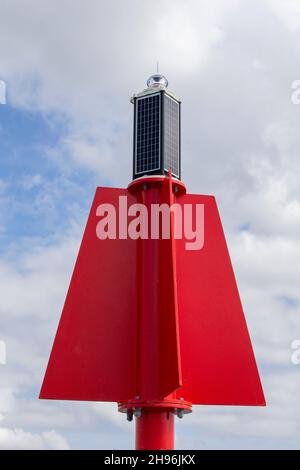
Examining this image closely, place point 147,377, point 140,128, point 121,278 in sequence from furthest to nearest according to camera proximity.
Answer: point 140,128 → point 121,278 → point 147,377

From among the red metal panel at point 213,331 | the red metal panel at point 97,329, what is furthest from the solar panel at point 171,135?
the red metal panel at point 97,329

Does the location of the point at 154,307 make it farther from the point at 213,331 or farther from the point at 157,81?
the point at 157,81

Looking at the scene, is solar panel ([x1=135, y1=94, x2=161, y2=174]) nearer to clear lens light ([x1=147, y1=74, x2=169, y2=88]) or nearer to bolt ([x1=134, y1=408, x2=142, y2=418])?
clear lens light ([x1=147, y1=74, x2=169, y2=88])

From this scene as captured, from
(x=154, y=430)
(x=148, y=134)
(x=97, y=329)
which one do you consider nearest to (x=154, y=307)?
(x=97, y=329)

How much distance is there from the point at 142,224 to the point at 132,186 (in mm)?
1490

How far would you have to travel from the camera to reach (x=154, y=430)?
69.1ft

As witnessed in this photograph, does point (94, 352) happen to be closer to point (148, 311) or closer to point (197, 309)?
point (148, 311)

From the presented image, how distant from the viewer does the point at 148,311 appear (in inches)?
876

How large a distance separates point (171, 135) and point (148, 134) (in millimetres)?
801

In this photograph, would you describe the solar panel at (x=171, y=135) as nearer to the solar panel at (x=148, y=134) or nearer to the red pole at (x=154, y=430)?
the solar panel at (x=148, y=134)

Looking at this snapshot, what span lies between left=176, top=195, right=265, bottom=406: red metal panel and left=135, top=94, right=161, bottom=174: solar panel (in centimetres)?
165

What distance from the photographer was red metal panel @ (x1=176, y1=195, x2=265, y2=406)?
2242cm

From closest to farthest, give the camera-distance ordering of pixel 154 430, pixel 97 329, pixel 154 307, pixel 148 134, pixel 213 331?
pixel 154 430
pixel 154 307
pixel 97 329
pixel 213 331
pixel 148 134
